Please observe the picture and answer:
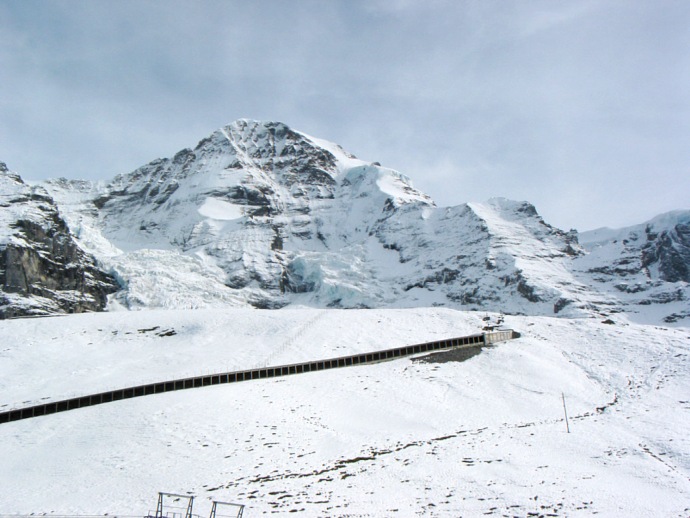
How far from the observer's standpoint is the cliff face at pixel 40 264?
146 meters

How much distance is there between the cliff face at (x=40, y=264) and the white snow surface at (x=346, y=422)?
302 ft

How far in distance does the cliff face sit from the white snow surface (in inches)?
3624

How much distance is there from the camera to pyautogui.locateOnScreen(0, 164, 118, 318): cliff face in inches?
5743

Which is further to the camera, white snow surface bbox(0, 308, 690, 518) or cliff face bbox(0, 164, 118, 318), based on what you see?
cliff face bbox(0, 164, 118, 318)

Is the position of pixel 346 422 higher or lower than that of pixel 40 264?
lower

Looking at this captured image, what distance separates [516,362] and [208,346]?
115 feet

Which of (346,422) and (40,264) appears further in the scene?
(40,264)

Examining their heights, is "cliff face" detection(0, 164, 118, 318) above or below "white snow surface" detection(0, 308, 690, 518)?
above

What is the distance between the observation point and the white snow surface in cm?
2659

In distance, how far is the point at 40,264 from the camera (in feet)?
514

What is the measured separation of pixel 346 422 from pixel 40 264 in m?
148

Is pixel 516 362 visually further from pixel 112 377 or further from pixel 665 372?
pixel 112 377

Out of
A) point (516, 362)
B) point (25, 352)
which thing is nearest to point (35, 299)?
point (25, 352)

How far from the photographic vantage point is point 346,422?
40.8 meters
